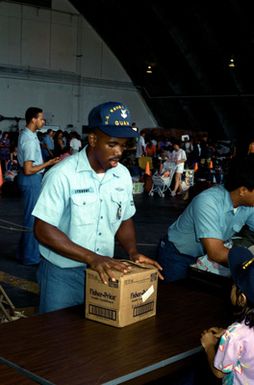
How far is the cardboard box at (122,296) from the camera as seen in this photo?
252cm

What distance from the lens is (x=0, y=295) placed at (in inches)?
173

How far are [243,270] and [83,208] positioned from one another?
35.9 inches

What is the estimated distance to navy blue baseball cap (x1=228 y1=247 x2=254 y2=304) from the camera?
2.30 m

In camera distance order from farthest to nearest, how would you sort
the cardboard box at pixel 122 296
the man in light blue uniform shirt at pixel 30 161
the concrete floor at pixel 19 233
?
the man in light blue uniform shirt at pixel 30 161 → the concrete floor at pixel 19 233 → the cardboard box at pixel 122 296

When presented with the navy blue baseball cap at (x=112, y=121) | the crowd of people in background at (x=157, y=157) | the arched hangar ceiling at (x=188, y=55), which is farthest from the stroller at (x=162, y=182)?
the navy blue baseball cap at (x=112, y=121)

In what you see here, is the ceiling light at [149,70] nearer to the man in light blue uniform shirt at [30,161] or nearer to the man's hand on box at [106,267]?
the man in light blue uniform shirt at [30,161]

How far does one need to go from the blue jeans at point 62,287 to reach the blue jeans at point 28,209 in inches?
135

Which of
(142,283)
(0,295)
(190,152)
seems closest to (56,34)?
(190,152)

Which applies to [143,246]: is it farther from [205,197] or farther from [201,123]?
[201,123]

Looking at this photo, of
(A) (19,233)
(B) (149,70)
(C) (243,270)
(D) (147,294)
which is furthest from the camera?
(B) (149,70)

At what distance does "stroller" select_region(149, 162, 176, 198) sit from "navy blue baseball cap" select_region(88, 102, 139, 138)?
12574mm

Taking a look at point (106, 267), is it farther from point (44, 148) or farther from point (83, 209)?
point (44, 148)

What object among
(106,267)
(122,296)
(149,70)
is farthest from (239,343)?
(149,70)

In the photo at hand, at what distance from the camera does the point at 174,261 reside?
12.6 feet
